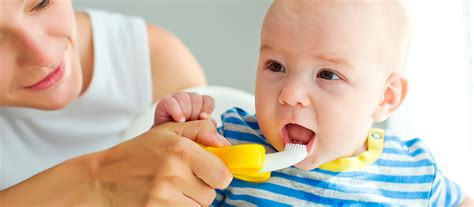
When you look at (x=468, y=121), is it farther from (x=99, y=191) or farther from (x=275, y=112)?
(x=99, y=191)

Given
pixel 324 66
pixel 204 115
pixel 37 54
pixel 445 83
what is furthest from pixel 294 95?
pixel 37 54

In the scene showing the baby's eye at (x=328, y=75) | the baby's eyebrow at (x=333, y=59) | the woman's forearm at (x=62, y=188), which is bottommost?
the woman's forearm at (x=62, y=188)

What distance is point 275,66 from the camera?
0.85 metres

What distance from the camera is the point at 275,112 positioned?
84 centimetres

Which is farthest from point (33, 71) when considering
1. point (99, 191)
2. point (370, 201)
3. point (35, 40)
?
point (370, 201)

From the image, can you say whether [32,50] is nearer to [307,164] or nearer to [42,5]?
[42,5]

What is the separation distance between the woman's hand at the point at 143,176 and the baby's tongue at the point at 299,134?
0.09 metres

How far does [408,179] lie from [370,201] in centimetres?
7

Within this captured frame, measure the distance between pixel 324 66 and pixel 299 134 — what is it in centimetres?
10

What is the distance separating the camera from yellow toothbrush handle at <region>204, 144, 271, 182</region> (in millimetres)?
784

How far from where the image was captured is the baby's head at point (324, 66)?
0.81m

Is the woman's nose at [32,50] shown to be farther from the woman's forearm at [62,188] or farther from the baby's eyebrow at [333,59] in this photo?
the baby's eyebrow at [333,59]

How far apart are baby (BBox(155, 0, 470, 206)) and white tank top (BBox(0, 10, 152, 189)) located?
0.38 meters

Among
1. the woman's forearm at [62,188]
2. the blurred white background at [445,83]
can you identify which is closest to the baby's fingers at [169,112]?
the woman's forearm at [62,188]
